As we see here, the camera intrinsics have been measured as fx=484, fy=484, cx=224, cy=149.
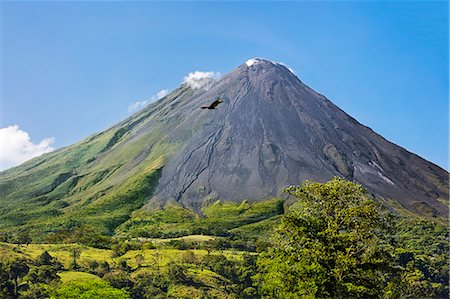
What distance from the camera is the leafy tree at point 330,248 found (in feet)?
45.9

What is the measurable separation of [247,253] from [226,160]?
4368cm

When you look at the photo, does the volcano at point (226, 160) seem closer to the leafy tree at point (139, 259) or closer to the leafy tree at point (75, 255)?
the leafy tree at point (75, 255)

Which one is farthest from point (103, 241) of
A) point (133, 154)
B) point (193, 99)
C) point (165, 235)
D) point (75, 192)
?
point (193, 99)

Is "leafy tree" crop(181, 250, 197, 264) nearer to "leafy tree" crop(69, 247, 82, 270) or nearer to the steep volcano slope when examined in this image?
"leafy tree" crop(69, 247, 82, 270)

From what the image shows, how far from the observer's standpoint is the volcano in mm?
94438

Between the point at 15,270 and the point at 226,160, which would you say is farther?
the point at 226,160

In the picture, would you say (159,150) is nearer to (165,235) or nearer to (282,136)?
(282,136)

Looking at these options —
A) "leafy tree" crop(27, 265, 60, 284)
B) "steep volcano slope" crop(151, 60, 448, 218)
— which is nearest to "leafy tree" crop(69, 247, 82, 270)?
"leafy tree" crop(27, 265, 60, 284)

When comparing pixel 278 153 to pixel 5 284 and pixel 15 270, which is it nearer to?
pixel 15 270

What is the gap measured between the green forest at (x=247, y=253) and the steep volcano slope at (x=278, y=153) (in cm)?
825

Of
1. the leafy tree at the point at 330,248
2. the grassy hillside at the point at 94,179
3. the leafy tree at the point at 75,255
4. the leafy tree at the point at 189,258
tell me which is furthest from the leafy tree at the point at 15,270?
the leafy tree at the point at 330,248

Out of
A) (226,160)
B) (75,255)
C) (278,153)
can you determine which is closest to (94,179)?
(226,160)

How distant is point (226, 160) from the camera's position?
341 feet

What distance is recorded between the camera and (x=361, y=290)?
13.5 meters
